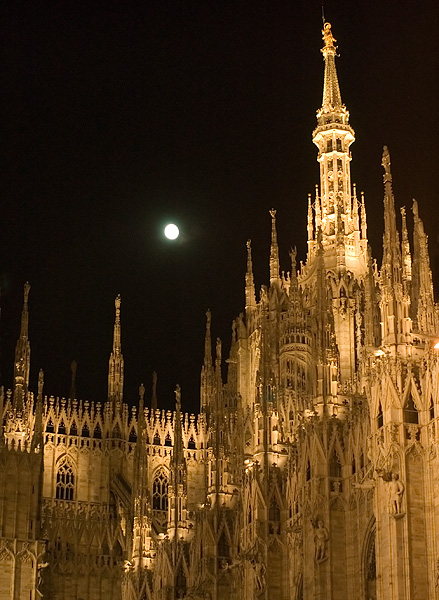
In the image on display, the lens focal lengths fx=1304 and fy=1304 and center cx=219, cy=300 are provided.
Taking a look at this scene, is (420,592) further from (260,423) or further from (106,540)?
(106,540)

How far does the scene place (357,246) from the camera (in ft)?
238

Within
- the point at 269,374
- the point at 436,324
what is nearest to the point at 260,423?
the point at 269,374

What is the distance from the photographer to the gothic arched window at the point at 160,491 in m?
77.9

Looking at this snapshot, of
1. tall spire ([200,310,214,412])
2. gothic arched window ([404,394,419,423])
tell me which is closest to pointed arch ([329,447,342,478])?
gothic arched window ([404,394,419,423])

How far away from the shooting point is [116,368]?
3172 inches

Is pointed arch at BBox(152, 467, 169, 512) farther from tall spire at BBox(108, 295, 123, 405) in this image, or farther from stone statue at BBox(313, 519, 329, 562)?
stone statue at BBox(313, 519, 329, 562)

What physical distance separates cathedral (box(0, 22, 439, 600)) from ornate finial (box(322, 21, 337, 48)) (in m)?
0.18

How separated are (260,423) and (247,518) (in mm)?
4208

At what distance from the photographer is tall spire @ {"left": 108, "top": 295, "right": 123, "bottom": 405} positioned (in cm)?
7944

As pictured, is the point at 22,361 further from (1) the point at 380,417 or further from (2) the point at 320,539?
(1) the point at 380,417

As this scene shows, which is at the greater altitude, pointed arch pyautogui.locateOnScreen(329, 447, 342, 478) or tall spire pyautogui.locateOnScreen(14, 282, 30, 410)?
tall spire pyautogui.locateOnScreen(14, 282, 30, 410)

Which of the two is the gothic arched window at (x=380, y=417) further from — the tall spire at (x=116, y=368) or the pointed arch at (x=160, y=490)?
the tall spire at (x=116, y=368)

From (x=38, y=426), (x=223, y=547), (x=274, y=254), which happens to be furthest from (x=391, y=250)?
(x=38, y=426)

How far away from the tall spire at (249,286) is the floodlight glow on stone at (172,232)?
14.3 feet
